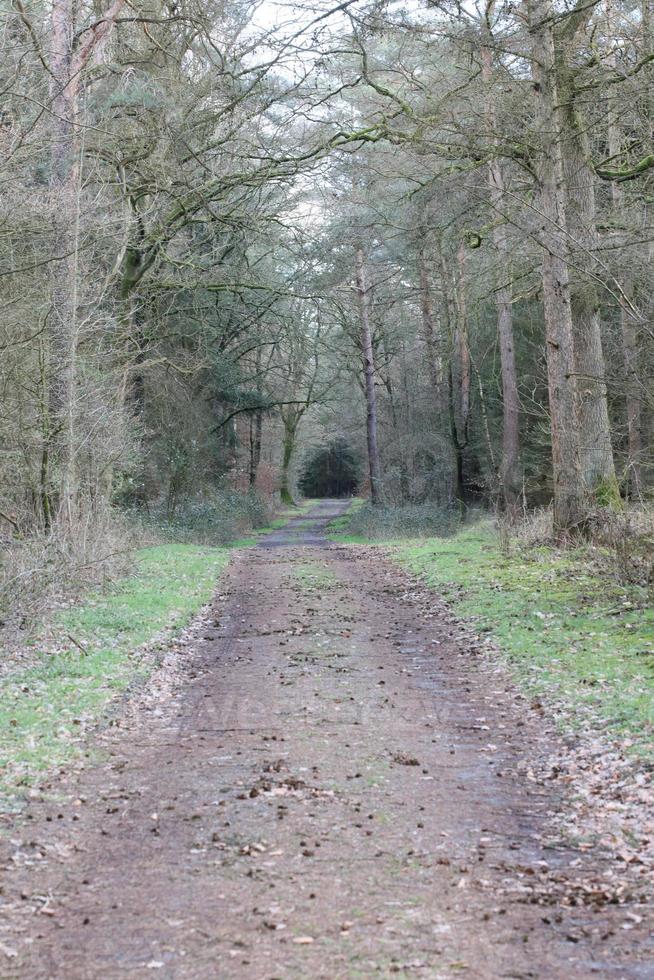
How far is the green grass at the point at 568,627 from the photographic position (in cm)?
739

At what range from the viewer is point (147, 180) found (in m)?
20.4

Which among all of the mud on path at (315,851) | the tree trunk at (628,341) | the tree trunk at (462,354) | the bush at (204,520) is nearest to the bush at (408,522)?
the tree trunk at (462,354)

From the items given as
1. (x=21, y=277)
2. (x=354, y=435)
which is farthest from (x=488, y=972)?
(x=354, y=435)

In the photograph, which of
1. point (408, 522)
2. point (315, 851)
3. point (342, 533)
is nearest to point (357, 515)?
point (342, 533)

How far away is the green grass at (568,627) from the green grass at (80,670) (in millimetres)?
3731

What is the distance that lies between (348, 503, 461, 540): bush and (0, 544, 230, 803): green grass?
13196 millimetres

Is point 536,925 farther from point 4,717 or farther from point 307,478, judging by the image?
point 307,478

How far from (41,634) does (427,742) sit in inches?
193

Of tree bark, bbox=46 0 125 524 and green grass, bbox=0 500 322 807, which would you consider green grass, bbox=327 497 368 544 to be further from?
tree bark, bbox=46 0 125 524

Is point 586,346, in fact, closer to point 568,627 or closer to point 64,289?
point 568,627

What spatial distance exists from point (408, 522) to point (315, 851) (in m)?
24.8

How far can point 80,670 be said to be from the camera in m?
8.87

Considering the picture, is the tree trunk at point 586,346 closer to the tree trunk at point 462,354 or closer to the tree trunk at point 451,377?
the tree trunk at point 462,354

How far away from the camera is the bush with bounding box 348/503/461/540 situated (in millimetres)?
28316
